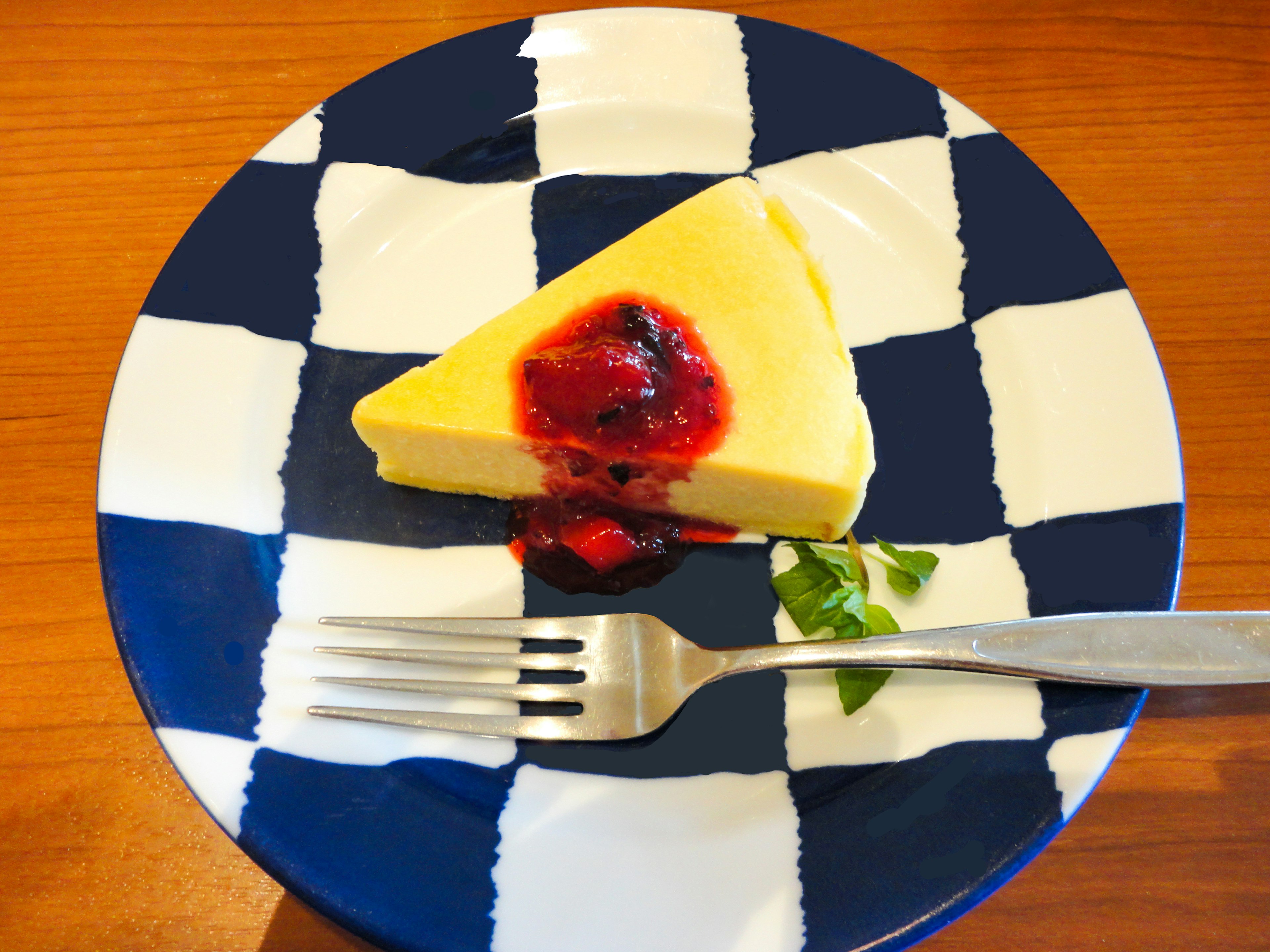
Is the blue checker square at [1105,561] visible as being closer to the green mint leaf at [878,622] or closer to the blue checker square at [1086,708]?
the blue checker square at [1086,708]

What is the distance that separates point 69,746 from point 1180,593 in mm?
1931

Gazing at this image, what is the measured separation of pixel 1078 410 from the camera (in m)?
1.34

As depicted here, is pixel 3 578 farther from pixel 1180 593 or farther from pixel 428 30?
pixel 1180 593

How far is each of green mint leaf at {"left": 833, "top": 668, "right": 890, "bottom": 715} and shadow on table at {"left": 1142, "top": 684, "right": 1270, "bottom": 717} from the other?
471mm

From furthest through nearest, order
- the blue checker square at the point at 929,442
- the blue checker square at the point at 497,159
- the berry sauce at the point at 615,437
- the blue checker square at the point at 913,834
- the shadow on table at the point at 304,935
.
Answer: the blue checker square at the point at 497,159, the blue checker square at the point at 929,442, the berry sauce at the point at 615,437, the shadow on table at the point at 304,935, the blue checker square at the point at 913,834

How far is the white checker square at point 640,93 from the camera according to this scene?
1625 millimetres

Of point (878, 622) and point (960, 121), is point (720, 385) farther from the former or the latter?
point (960, 121)

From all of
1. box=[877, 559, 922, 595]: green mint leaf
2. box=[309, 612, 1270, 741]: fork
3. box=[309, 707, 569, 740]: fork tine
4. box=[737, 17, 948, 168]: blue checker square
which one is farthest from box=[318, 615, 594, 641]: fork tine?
box=[737, 17, 948, 168]: blue checker square

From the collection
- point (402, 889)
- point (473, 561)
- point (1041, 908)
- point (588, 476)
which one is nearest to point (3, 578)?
point (473, 561)

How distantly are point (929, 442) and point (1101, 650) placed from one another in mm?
476

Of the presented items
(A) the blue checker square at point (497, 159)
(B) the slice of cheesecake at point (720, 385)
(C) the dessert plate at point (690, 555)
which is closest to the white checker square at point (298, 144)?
(C) the dessert plate at point (690, 555)

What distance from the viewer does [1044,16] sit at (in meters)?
1.81

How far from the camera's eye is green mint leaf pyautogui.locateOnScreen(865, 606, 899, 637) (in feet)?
4.01

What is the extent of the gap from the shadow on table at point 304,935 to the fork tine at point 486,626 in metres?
0.42
